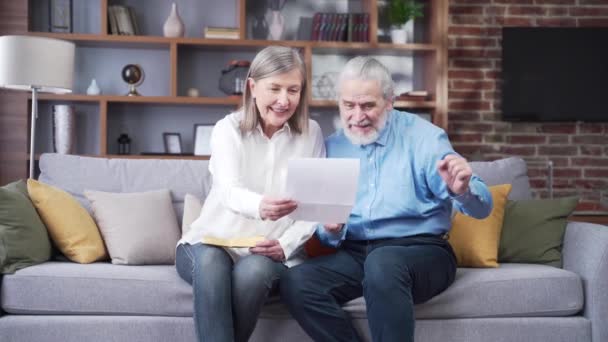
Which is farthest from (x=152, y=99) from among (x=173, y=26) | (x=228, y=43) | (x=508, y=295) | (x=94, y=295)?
(x=508, y=295)

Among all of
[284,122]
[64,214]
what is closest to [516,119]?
[284,122]

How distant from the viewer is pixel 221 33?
433 cm

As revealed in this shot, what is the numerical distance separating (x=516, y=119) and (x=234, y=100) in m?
A: 1.89

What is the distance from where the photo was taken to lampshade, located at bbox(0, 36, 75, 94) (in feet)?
10.1

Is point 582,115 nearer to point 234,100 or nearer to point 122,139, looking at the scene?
point 234,100

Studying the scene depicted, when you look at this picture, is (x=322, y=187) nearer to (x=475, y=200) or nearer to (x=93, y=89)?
(x=475, y=200)

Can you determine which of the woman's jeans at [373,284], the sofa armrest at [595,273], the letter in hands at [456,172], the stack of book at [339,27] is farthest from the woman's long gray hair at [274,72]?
the stack of book at [339,27]

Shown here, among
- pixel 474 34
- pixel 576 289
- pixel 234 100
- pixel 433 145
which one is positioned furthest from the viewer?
pixel 474 34

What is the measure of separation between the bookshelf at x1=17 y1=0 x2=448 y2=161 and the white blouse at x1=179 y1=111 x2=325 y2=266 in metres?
2.23

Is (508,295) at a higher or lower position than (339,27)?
lower

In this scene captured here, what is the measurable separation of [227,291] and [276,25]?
286cm

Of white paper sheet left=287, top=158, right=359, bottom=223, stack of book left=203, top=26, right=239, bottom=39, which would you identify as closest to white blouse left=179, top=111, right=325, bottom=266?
white paper sheet left=287, top=158, right=359, bottom=223

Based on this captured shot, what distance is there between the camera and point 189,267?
2072 mm

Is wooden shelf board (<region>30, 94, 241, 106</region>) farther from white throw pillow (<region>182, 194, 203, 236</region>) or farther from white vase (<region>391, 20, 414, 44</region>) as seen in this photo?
white throw pillow (<region>182, 194, 203, 236</region>)
